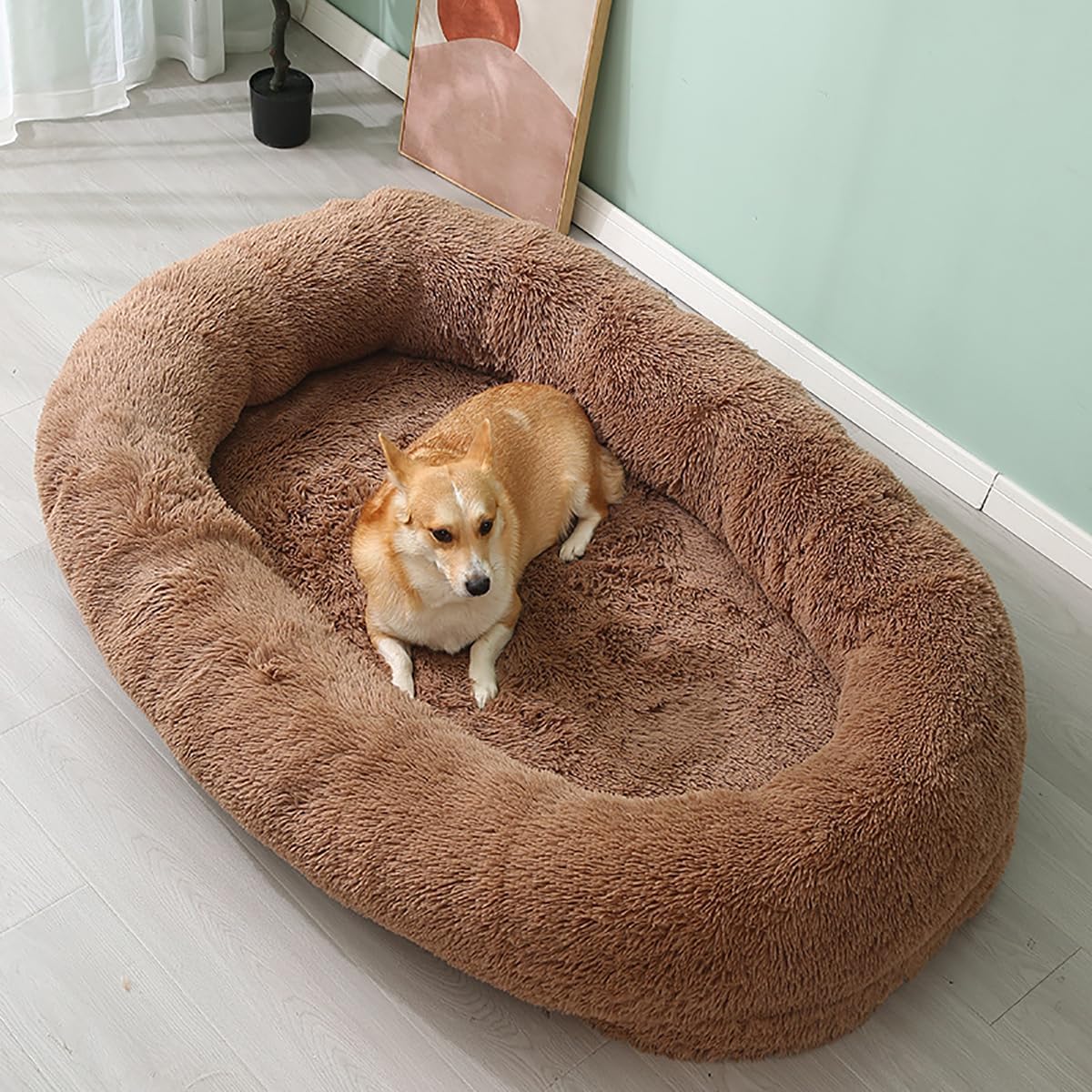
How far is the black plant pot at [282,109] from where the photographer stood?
3.13 m

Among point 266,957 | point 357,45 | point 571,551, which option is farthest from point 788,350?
point 266,957

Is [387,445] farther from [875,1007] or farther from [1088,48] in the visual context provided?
[1088,48]

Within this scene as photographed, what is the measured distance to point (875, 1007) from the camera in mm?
1904

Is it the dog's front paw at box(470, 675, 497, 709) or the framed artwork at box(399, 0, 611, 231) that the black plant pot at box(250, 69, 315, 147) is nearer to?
the framed artwork at box(399, 0, 611, 231)

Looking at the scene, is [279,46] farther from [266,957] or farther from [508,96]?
[266,957]

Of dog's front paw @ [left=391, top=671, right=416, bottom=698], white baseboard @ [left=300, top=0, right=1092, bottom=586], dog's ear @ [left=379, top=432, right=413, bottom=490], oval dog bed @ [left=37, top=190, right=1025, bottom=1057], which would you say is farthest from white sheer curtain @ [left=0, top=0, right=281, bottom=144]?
dog's front paw @ [left=391, top=671, right=416, bottom=698]

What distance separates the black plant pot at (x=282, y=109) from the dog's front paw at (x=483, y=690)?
5.04ft

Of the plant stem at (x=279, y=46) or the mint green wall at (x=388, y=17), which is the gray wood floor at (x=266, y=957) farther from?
the mint green wall at (x=388, y=17)

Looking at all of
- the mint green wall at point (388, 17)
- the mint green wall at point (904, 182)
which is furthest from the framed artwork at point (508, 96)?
the mint green wall at point (388, 17)

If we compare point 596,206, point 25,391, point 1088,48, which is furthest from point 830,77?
point 25,391

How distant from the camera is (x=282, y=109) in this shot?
314cm

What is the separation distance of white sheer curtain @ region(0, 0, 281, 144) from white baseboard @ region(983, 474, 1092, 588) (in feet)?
6.45

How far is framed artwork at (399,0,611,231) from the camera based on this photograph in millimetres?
2824

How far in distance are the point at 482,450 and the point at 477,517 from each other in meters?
0.15
